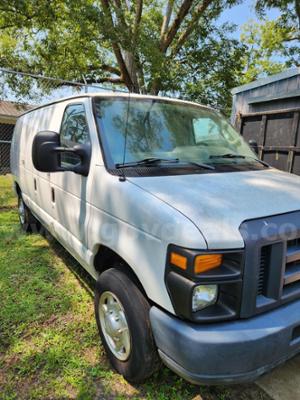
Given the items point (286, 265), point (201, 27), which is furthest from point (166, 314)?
point (201, 27)

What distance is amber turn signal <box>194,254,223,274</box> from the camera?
1657mm

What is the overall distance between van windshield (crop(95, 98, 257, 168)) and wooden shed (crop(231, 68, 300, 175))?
2601 millimetres

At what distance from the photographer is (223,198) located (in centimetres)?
200

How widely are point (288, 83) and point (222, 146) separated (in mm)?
3698

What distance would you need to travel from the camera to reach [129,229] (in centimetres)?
209

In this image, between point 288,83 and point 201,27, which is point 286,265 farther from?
point 201,27

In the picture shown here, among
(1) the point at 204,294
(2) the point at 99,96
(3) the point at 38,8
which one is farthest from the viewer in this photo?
(3) the point at 38,8

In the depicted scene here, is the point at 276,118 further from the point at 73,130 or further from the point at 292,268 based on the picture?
the point at 292,268

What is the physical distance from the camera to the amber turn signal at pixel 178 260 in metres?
1.68

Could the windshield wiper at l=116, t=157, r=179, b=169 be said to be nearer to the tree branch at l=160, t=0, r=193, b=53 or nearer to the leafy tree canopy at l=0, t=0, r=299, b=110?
the leafy tree canopy at l=0, t=0, r=299, b=110

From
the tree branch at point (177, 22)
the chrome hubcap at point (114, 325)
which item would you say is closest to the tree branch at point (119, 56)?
the tree branch at point (177, 22)

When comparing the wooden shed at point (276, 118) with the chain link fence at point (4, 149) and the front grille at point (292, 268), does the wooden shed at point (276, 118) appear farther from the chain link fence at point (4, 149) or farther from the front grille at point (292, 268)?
the chain link fence at point (4, 149)

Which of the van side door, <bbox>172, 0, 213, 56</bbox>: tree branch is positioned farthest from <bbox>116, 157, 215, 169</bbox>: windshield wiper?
<bbox>172, 0, 213, 56</bbox>: tree branch

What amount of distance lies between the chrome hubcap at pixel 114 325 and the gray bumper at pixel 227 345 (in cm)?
47
